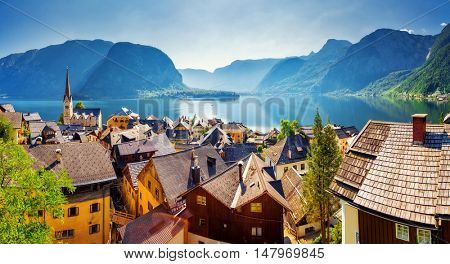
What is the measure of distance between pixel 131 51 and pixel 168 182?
14757 centimetres

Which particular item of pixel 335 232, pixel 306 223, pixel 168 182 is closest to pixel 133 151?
pixel 168 182

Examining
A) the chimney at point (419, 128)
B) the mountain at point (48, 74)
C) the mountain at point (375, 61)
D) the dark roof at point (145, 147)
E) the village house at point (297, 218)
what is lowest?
the village house at point (297, 218)

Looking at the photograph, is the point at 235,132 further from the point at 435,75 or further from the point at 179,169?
the point at 435,75

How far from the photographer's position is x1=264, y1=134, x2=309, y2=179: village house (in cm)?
2569

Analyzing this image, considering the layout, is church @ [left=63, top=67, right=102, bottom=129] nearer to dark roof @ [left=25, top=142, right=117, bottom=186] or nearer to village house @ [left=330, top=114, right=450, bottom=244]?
dark roof @ [left=25, top=142, right=117, bottom=186]

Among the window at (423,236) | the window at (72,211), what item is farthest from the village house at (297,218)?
the window at (72,211)

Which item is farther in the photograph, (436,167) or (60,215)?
(60,215)

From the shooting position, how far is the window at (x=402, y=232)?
18.2 ft

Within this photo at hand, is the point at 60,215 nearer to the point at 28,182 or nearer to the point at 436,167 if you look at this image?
the point at 28,182

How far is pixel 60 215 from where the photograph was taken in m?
6.06

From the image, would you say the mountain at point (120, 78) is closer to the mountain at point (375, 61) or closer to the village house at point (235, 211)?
Result: the village house at point (235, 211)

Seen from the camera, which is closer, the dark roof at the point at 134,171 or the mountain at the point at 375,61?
the dark roof at the point at 134,171

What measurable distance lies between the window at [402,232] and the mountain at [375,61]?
150 meters
